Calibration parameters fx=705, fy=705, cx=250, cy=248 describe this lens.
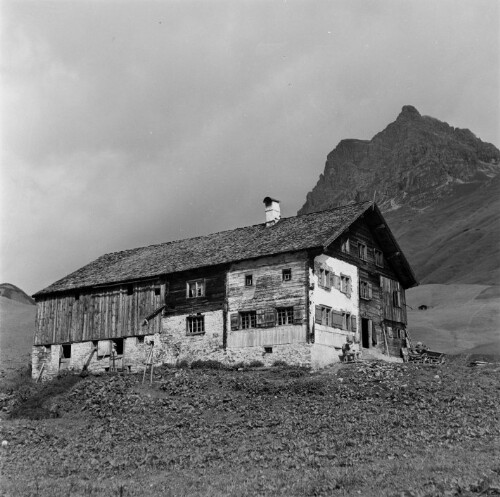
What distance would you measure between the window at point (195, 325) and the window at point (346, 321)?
922cm

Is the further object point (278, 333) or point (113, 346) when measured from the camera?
point (113, 346)

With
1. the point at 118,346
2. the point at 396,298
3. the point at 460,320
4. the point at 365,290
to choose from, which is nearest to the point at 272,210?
the point at 365,290

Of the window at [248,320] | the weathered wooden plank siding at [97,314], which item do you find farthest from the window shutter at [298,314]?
the weathered wooden plank siding at [97,314]

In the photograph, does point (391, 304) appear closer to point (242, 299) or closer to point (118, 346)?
point (242, 299)

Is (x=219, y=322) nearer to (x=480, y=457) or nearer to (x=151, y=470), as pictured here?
(x=151, y=470)

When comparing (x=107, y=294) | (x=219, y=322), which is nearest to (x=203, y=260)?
(x=219, y=322)

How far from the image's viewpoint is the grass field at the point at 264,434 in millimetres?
18625

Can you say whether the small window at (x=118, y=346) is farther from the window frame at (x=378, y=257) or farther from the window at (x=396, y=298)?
the window at (x=396, y=298)

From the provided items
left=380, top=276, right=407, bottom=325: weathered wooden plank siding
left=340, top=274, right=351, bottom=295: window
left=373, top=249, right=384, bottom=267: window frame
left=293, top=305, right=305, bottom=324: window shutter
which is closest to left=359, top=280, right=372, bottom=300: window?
left=340, top=274, right=351, bottom=295: window

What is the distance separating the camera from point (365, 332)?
4844 centimetres

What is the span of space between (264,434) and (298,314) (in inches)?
615

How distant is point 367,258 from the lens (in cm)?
4988

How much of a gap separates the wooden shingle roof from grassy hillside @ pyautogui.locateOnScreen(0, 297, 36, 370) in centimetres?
1029

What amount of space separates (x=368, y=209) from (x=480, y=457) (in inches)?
1184
